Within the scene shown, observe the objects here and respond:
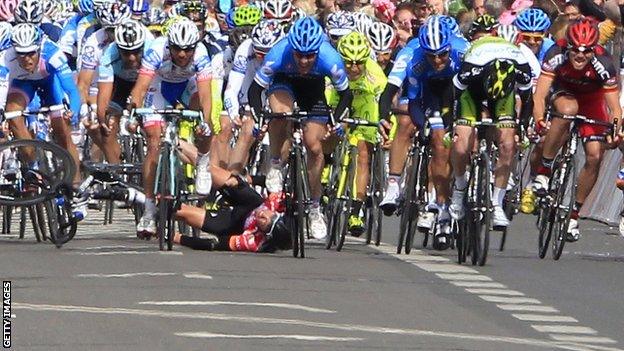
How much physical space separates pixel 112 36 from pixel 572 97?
5.35 m

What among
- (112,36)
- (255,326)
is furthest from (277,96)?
(255,326)

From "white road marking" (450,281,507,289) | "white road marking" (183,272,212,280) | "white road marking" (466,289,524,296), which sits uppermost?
"white road marking" (450,281,507,289)

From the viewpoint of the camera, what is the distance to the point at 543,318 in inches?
551

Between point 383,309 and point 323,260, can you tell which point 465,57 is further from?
point 383,309

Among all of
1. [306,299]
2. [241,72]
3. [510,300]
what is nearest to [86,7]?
[241,72]

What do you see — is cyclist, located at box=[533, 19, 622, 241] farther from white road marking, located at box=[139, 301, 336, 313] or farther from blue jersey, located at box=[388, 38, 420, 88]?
white road marking, located at box=[139, 301, 336, 313]

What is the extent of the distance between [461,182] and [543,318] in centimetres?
453

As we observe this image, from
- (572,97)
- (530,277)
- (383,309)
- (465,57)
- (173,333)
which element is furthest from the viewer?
(572,97)

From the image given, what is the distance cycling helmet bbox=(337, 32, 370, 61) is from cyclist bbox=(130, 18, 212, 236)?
126 centimetres

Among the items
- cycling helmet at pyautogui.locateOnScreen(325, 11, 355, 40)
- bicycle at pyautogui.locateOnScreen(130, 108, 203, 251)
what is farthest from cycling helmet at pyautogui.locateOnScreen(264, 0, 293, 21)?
bicycle at pyautogui.locateOnScreen(130, 108, 203, 251)

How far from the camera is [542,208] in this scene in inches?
773

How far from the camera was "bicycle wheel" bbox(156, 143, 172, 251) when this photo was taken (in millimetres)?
18391

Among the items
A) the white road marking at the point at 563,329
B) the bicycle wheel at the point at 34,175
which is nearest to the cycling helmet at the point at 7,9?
the bicycle wheel at the point at 34,175

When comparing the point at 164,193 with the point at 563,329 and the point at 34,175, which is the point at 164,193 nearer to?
the point at 34,175
